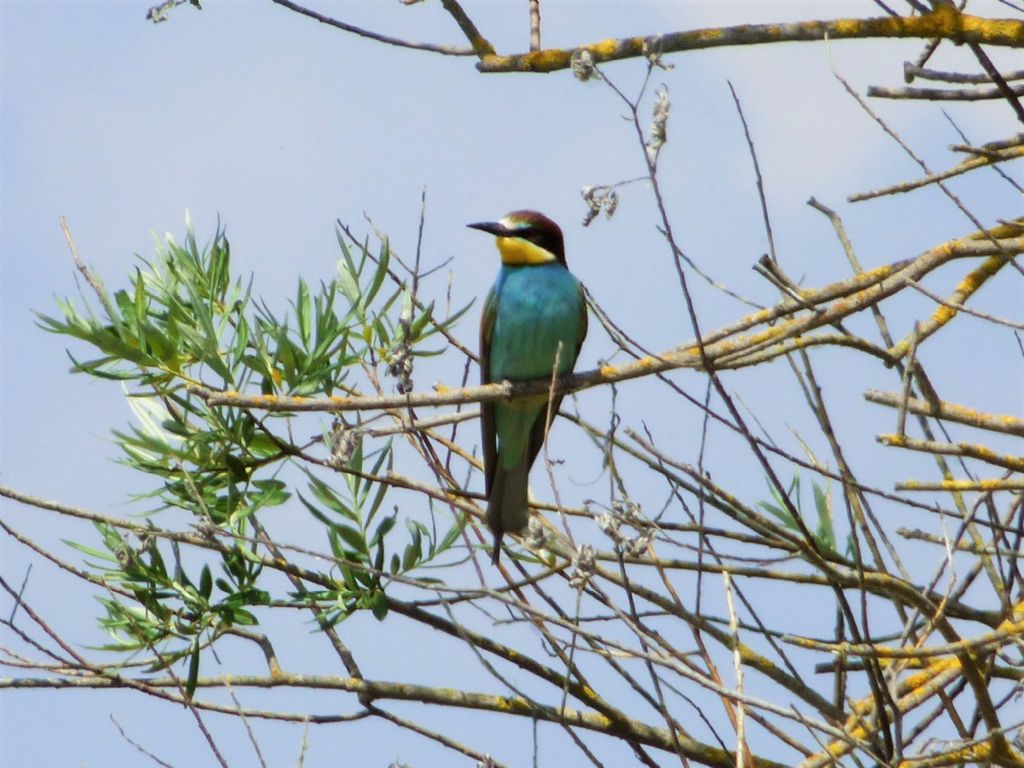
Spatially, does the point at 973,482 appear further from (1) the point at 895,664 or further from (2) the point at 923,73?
(2) the point at 923,73

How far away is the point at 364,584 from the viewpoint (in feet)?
11.9

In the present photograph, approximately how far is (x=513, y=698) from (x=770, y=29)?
69.2 inches

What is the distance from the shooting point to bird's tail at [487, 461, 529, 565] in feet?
11.8

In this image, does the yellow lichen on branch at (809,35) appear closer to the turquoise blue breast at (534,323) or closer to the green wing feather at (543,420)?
the green wing feather at (543,420)

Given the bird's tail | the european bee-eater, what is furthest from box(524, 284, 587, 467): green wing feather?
the bird's tail

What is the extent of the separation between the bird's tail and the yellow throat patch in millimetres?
1203

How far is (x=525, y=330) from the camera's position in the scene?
484cm

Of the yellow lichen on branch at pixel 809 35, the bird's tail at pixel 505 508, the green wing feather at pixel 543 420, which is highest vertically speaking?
the green wing feather at pixel 543 420

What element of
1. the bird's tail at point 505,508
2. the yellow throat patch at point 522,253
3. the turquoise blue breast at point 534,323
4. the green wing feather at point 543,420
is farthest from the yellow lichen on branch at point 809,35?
the yellow throat patch at point 522,253

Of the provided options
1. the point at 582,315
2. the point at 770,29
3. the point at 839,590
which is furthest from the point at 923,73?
the point at 582,315

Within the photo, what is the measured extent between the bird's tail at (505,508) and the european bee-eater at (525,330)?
0.38m

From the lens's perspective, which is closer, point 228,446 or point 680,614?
point 680,614

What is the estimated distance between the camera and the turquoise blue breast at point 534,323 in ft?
15.7

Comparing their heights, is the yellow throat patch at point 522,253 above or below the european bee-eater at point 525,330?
above
